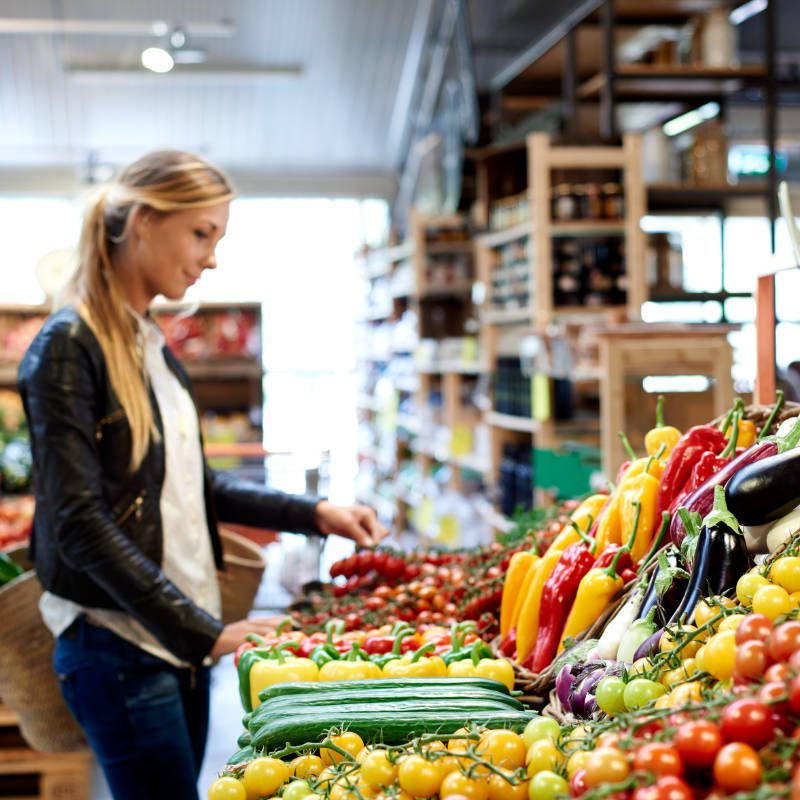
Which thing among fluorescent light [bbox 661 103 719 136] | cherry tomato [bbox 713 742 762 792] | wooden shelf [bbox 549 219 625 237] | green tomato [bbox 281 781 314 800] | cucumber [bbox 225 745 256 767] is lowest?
cucumber [bbox 225 745 256 767]

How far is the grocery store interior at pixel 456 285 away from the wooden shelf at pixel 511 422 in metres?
0.02

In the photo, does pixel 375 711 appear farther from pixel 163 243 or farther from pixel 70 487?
pixel 163 243

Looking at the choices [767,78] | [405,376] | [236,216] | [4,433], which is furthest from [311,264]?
[767,78]

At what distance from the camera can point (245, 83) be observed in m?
11.5

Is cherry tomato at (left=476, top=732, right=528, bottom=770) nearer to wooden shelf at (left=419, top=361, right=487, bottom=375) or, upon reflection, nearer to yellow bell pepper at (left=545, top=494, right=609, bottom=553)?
yellow bell pepper at (left=545, top=494, right=609, bottom=553)

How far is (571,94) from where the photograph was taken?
18.8 feet

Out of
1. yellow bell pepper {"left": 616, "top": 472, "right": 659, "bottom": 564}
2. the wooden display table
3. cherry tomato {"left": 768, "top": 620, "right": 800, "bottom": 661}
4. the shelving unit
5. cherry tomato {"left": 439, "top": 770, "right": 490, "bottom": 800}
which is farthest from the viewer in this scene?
the shelving unit

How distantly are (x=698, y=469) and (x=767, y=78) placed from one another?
4.04 m

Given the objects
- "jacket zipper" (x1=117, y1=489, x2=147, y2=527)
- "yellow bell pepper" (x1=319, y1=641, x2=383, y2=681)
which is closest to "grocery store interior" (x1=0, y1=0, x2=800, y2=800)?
"yellow bell pepper" (x1=319, y1=641, x2=383, y2=681)

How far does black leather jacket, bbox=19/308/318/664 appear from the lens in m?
1.97

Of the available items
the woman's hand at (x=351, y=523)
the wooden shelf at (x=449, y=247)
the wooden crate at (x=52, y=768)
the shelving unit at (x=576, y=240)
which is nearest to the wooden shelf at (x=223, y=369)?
the shelving unit at (x=576, y=240)

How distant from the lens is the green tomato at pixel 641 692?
122 centimetres

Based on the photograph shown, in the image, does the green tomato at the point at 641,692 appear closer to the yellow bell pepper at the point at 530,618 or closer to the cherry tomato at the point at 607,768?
the cherry tomato at the point at 607,768

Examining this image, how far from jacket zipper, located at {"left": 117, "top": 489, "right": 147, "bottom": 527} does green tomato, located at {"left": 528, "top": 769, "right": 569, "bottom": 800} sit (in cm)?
119
